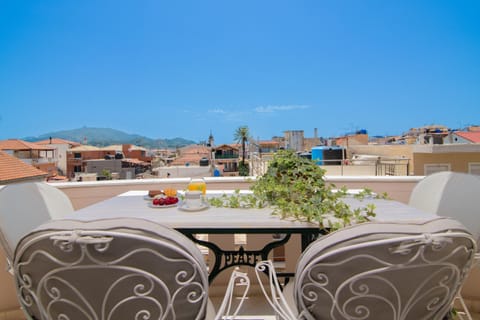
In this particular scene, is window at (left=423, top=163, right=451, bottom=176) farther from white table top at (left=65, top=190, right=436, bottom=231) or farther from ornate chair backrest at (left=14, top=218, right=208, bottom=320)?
ornate chair backrest at (left=14, top=218, right=208, bottom=320)

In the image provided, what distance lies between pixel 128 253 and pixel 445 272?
0.79 m

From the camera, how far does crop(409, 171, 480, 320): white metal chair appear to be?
5.26 feet

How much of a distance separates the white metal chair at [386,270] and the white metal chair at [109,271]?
321 mm

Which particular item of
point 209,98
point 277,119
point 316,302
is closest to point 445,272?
point 316,302

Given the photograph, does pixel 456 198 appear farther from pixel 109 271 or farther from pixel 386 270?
pixel 109 271

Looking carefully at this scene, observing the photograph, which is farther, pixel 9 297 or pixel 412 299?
pixel 9 297

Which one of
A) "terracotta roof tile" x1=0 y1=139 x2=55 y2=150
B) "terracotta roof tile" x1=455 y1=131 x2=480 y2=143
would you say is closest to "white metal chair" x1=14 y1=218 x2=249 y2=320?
"terracotta roof tile" x1=455 y1=131 x2=480 y2=143

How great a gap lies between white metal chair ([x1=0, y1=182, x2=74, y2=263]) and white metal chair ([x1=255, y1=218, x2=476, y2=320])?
4.61ft

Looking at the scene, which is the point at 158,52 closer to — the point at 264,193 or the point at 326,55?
the point at 326,55

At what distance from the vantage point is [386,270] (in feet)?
2.34

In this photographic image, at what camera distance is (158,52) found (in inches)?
2024

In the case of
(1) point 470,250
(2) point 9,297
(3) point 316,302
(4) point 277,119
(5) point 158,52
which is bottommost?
(2) point 9,297

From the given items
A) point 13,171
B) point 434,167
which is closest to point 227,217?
point 13,171

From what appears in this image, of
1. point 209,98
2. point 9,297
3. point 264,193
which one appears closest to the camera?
point 264,193
